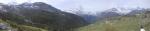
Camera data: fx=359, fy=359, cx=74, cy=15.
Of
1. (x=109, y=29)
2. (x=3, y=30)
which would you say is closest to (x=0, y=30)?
(x=3, y=30)

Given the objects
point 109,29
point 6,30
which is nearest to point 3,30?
point 6,30

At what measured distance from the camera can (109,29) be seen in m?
144

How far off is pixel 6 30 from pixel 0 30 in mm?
5712

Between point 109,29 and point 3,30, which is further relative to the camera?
point 3,30

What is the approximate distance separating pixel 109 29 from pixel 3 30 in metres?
74.9

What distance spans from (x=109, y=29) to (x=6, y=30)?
75461 millimetres

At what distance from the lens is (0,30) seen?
19400 centimetres

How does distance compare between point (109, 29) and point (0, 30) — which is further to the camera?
point (0, 30)

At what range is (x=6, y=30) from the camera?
199250mm

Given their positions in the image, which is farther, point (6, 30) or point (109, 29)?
point (6, 30)

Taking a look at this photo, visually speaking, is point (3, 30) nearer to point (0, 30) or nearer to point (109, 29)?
point (0, 30)

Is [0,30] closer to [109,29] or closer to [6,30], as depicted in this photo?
[6,30]

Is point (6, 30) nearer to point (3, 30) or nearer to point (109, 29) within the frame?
point (3, 30)

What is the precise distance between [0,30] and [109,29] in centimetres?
7337
